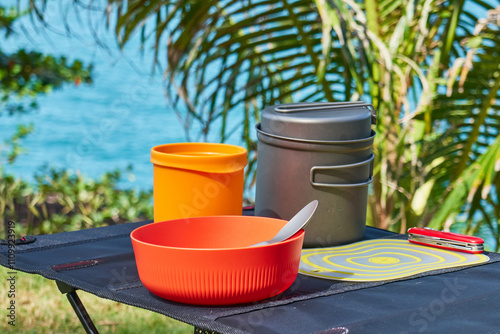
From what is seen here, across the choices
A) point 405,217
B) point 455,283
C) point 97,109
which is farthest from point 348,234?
point 97,109

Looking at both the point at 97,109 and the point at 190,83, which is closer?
the point at 190,83

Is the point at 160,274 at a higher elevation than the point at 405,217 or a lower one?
higher

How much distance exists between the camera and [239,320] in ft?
2.32

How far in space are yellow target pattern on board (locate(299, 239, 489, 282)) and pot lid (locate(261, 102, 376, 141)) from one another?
0.56 ft

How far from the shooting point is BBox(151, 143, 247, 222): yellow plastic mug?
3.13 feet

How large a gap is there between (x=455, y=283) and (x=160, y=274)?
0.38 m

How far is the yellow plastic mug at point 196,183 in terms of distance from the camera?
955 millimetres

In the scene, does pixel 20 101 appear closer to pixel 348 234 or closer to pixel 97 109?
pixel 348 234

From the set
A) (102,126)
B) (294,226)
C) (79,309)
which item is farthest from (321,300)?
(102,126)

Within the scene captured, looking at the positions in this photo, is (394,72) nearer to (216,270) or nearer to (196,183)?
(196,183)

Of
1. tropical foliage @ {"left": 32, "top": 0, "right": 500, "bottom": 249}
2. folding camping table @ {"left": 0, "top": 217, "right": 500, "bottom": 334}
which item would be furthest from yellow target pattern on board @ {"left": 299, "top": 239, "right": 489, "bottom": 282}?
tropical foliage @ {"left": 32, "top": 0, "right": 500, "bottom": 249}

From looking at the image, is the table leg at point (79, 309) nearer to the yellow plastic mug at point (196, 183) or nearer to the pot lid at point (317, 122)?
the yellow plastic mug at point (196, 183)

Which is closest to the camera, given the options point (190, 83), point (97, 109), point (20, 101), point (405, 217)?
point (405, 217)

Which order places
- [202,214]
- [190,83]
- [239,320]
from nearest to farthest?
[239,320] → [202,214] → [190,83]
